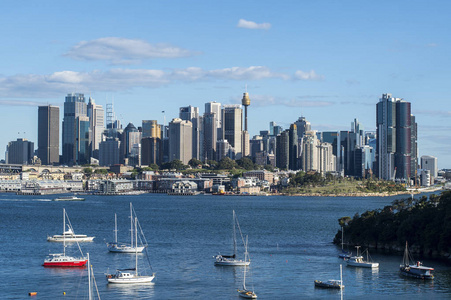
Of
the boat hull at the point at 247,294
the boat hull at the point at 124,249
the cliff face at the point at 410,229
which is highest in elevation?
the cliff face at the point at 410,229

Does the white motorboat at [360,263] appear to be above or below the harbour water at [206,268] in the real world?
above

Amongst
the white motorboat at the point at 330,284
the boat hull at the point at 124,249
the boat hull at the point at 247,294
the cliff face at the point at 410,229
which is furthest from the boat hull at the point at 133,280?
the cliff face at the point at 410,229

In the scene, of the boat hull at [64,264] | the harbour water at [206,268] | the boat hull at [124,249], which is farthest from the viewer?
the boat hull at [124,249]

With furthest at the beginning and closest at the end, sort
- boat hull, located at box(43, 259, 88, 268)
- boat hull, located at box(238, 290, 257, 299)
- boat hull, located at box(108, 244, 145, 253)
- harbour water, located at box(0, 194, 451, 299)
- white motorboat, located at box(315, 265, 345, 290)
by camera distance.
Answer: boat hull, located at box(108, 244, 145, 253), boat hull, located at box(43, 259, 88, 268), white motorboat, located at box(315, 265, 345, 290), harbour water, located at box(0, 194, 451, 299), boat hull, located at box(238, 290, 257, 299)

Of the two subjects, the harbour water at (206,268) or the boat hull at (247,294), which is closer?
the boat hull at (247,294)

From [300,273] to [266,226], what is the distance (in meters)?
37.4

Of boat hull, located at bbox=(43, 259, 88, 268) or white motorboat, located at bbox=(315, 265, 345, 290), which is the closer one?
white motorboat, located at bbox=(315, 265, 345, 290)

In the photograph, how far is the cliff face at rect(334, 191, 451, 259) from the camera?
2189 inches

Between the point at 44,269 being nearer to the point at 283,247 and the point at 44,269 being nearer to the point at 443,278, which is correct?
the point at 283,247

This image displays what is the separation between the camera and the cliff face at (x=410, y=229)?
182 feet

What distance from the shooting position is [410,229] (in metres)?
58.0

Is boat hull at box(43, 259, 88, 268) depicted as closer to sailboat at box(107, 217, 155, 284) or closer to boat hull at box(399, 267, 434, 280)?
sailboat at box(107, 217, 155, 284)

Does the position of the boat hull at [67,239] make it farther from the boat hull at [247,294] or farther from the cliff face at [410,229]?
the boat hull at [247,294]

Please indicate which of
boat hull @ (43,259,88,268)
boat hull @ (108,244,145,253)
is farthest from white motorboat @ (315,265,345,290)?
boat hull @ (108,244,145,253)
